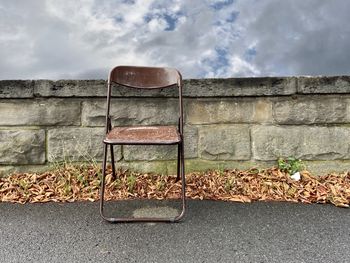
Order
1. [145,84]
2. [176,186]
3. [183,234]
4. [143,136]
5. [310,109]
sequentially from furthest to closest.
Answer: [310,109] → [176,186] → [145,84] → [143,136] → [183,234]

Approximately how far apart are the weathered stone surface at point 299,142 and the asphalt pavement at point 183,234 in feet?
2.06

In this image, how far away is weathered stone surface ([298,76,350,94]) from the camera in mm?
3908

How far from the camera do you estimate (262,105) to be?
12.9 ft

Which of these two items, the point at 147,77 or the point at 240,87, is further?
the point at 240,87

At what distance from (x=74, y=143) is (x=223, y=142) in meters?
1.38

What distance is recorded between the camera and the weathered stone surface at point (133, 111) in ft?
12.7

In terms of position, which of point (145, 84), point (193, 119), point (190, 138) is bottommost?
point (190, 138)

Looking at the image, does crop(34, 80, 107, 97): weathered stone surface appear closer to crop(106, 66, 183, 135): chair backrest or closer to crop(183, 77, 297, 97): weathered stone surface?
crop(106, 66, 183, 135): chair backrest

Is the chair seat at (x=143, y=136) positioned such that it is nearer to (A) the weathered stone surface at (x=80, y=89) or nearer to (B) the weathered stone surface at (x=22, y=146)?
(A) the weathered stone surface at (x=80, y=89)

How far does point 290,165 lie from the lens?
395 cm

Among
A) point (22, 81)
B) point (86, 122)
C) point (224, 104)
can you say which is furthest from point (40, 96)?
point (224, 104)

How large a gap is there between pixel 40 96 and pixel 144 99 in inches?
37.6

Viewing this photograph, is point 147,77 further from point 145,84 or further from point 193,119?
point 193,119

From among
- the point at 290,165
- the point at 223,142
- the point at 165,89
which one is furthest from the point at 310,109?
the point at 165,89
